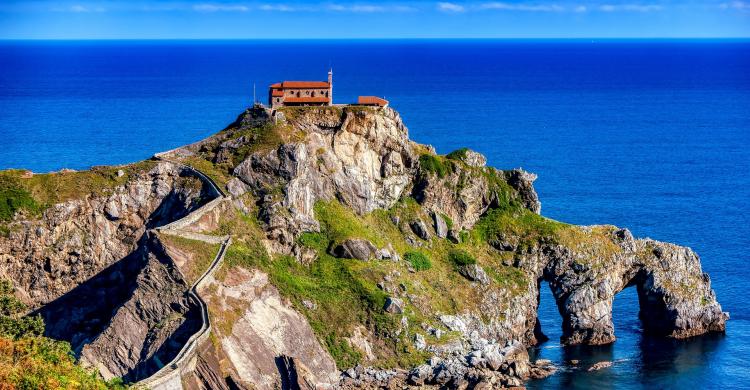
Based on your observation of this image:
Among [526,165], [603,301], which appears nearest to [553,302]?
[603,301]

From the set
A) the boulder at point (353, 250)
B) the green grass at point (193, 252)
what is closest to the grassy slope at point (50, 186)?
the green grass at point (193, 252)

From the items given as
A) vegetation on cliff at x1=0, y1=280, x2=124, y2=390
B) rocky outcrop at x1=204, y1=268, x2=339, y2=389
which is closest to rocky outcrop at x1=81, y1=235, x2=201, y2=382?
rocky outcrop at x1=204, y1=268, x2=339, y2=389

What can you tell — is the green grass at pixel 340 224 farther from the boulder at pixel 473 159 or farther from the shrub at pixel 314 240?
the boulder at pixel 473 159

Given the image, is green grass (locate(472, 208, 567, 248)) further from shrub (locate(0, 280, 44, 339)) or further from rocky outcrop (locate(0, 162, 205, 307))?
shrub (locate(0, 280, 44, 339))

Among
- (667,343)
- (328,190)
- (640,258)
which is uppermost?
(328,190)

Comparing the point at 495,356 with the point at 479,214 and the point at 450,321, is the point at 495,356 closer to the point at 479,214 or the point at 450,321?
the point at 450,321

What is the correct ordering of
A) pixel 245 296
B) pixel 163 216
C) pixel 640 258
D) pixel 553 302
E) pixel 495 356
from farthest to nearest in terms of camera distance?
1. pixel 553 302
2. pixel 640 258
3. pixel 163 216
4. pixel 495 356
5. pixel 245 296
